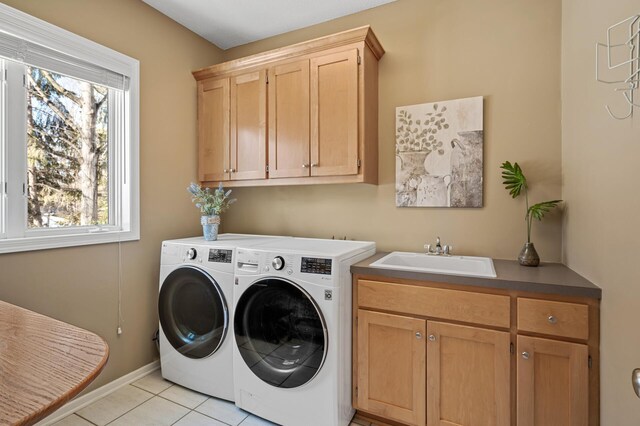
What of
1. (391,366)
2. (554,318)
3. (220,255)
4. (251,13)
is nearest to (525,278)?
(554,318)

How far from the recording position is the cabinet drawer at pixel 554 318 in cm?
133

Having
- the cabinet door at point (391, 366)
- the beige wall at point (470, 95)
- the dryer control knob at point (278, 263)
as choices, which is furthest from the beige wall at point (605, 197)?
the dryer control knob at point (278, 263)

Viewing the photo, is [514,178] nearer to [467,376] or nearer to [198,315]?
[467,376]

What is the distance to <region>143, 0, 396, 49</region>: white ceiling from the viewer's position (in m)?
2.29

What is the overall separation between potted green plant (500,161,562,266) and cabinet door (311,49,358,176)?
3.02 feet

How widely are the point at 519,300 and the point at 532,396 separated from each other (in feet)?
1.40

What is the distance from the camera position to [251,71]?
2.45m

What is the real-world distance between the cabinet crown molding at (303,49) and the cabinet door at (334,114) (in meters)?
0.08

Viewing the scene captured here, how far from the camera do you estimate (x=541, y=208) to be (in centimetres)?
180

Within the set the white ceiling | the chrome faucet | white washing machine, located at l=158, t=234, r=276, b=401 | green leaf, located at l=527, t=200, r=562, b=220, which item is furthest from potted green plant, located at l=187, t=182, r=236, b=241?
green leaf, located at l=527, t=200, r=562, b=220

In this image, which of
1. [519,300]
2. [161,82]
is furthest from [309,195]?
[519,300]

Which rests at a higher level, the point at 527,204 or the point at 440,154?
the point at 440,154

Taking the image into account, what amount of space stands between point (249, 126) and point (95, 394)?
2.10 metres

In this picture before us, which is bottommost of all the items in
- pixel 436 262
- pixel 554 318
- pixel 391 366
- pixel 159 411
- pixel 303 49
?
pixel 159 411
